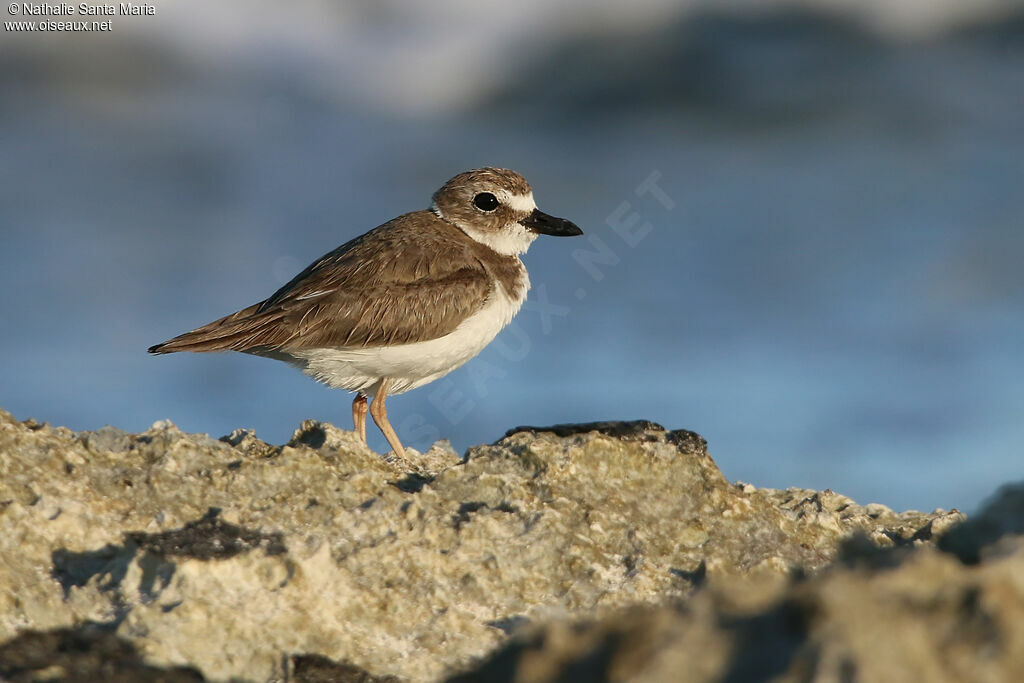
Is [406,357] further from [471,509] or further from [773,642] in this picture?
[773,642]

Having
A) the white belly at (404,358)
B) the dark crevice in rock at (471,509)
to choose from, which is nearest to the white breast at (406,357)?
the white belly at (404,358)

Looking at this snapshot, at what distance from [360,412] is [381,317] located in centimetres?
105

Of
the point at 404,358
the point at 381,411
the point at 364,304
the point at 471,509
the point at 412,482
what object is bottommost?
the point at 471,509

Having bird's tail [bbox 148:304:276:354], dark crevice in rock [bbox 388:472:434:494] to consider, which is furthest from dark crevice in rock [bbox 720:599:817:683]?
bird's tail [bbox 148:304:276:354]

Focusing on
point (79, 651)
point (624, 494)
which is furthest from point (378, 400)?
point (79, 651)

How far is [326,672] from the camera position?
2.76m

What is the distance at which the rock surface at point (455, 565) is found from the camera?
1.72 meters

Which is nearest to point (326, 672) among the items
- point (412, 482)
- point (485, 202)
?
point (412, 482)

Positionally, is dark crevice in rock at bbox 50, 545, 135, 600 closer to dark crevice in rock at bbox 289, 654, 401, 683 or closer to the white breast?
dark crevice in rock at bbox 289, 654, 401, 683

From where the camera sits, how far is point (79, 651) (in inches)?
102

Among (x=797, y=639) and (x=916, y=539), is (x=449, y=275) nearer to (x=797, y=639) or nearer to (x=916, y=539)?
(x=916, y=539)

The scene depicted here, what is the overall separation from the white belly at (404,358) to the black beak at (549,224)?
108 centimetres

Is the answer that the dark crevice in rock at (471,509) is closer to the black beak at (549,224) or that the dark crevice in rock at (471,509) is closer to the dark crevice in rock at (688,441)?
the dark crevice in rock at (688,441)

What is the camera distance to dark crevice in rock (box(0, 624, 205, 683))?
2443 millimetres
